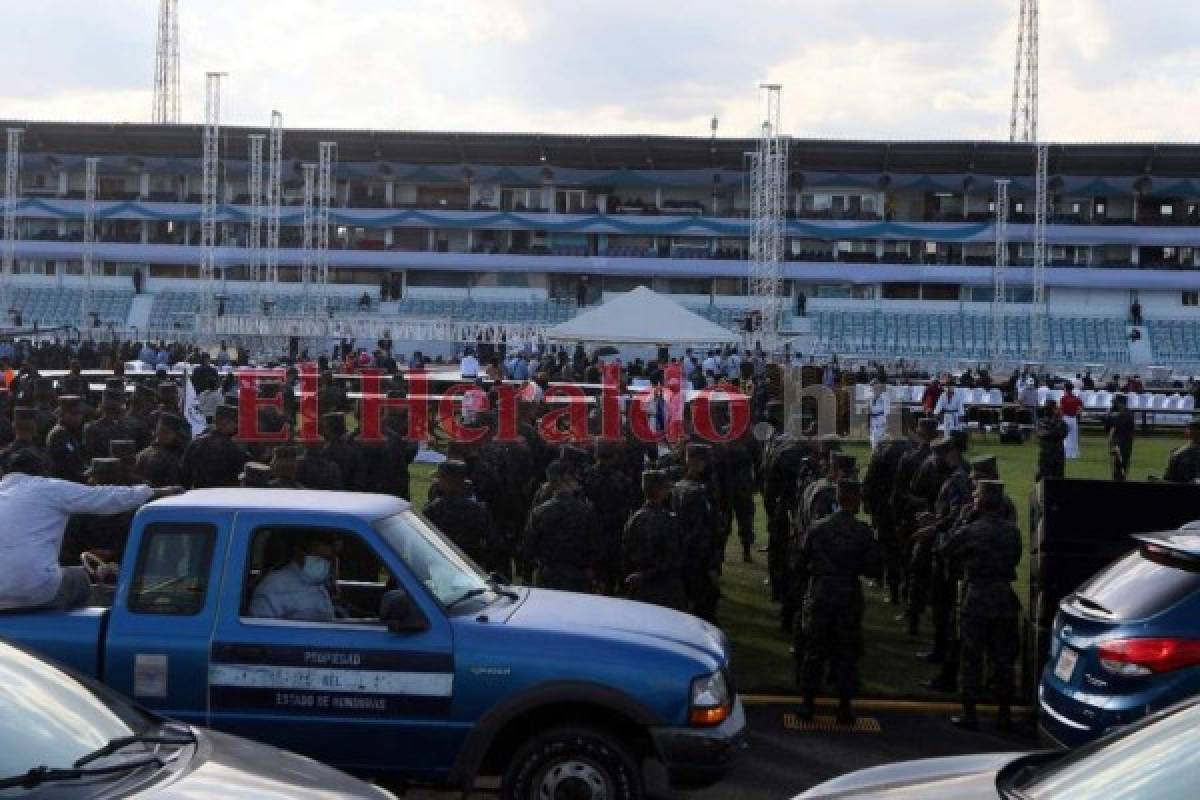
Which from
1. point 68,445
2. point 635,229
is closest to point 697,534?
point 68,445

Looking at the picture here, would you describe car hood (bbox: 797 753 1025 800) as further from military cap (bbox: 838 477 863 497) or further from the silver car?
military cap (bbox: 838 477 863 497)

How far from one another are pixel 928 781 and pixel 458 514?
6.52 m

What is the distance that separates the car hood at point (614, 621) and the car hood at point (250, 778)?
1.67m

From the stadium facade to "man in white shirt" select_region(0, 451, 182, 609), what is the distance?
57787 mm

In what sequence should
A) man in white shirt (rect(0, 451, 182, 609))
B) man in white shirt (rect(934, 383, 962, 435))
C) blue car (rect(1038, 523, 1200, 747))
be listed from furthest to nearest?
man in white shirt (rect(934, 383, 962, 435)) → man in white shirt (rect(0, 451, 182, 609)) → blue car (rect(1038, 523, 1200, 747))

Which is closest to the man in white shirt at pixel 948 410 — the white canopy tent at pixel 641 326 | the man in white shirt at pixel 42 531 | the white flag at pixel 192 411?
the white canopy tent at pixel 641 326

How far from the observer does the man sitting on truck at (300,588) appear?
22.7ft

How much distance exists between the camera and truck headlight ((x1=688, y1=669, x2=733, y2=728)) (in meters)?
6.78

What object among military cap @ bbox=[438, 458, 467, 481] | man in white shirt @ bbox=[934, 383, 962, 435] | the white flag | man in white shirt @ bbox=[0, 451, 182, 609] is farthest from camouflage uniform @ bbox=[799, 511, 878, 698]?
man in white shirt @ bbox=[934, 383, 962, 435]

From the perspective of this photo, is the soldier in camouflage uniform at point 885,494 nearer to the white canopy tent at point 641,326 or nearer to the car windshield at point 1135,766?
the car windshield at point 1135,766

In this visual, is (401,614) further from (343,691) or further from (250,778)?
(250,778)

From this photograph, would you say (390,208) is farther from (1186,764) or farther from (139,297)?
(1186,764)

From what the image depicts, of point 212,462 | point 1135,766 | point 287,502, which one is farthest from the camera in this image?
point 212,462

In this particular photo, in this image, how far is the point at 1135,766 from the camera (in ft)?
15.0
